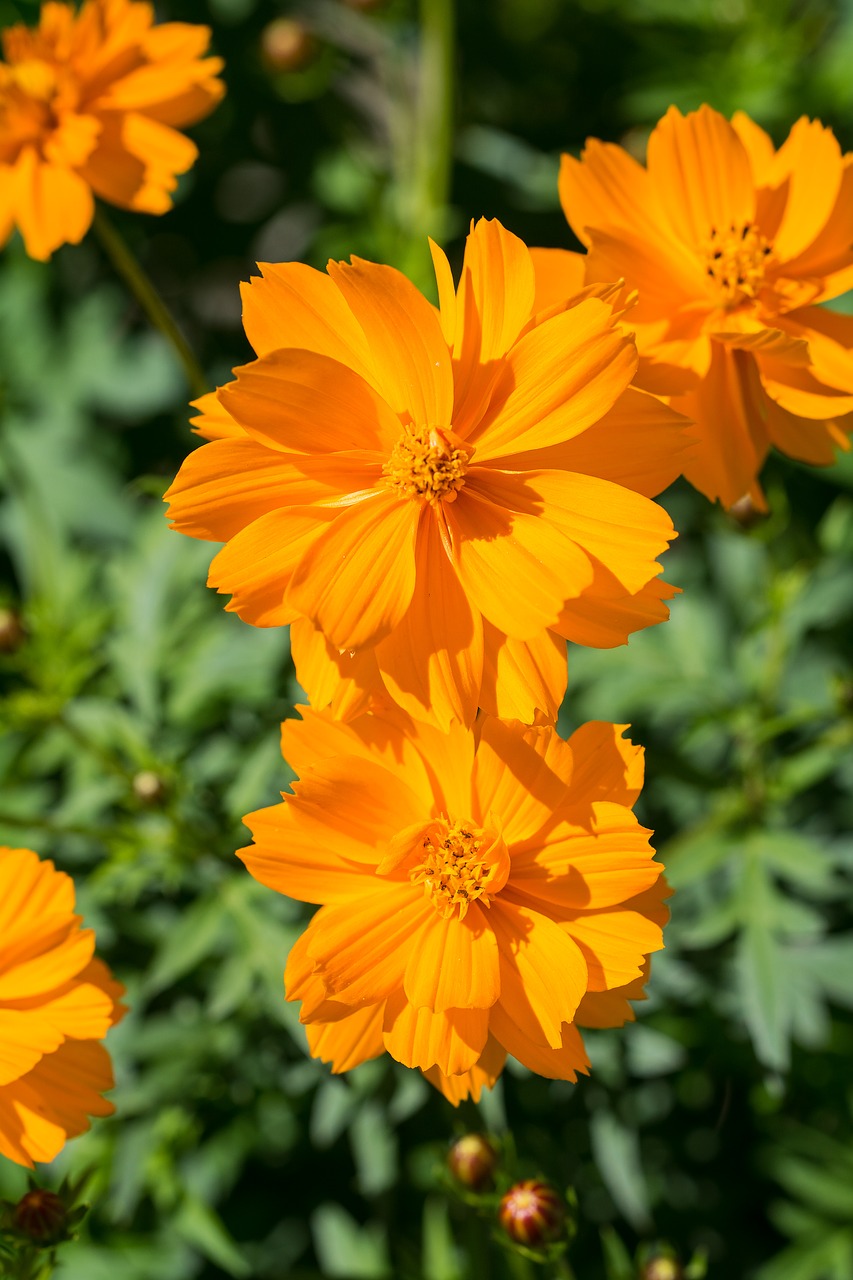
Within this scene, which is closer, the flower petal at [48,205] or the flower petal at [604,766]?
the flower petal at [604,766]

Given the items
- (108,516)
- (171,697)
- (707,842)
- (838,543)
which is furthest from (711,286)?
(108,516)

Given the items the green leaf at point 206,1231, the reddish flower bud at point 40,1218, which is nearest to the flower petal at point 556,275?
the reddish flower bud at point 40,1218

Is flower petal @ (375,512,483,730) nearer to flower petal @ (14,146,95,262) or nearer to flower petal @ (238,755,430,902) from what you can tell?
flower petal @ (238,755,430,902)

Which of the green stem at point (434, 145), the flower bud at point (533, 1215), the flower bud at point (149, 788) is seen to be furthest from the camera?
the green stem at point (434, 145)

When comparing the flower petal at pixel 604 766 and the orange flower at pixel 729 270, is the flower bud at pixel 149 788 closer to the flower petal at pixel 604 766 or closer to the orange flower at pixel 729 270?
the flower petal at pixel 604 766

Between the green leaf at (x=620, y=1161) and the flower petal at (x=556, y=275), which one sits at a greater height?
the flower petal at (x=556, y=275)

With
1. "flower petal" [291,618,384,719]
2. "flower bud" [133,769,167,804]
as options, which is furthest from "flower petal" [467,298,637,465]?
"flower bud" [133,769,167,804]

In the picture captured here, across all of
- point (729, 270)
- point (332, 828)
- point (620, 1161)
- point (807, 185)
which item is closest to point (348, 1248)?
point (620, 1161)
